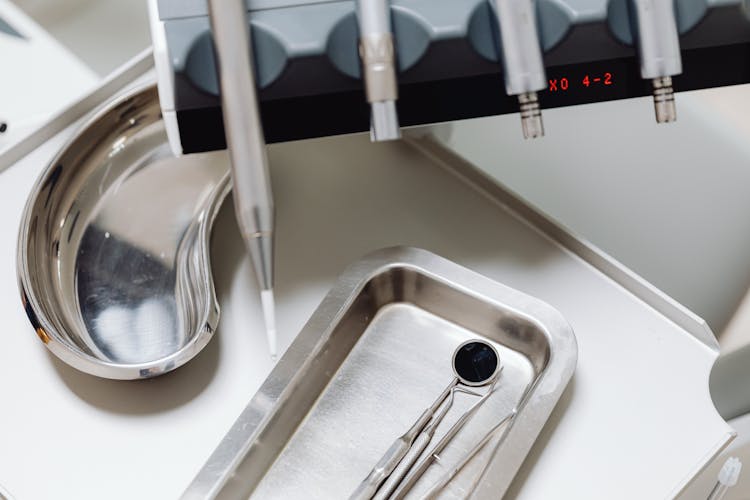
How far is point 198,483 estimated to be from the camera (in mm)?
455

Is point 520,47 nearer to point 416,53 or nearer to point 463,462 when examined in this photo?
point 416,53

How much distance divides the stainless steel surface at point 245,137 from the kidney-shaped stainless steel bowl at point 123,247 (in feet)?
0.27

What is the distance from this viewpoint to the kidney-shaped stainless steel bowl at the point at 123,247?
51 cm

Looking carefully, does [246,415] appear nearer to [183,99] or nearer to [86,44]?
[183,99]

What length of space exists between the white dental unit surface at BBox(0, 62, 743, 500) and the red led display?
10cm

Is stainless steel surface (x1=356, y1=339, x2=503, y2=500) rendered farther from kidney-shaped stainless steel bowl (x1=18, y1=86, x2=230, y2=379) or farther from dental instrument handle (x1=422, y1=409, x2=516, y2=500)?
kidney-shaped stainless steel bowl (x1=18, y1=86, x2=230, y2=379)

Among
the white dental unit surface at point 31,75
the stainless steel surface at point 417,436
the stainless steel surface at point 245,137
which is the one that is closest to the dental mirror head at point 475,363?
the stainless steel surface at point 417,436

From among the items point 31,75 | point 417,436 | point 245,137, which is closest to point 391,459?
point 417,436

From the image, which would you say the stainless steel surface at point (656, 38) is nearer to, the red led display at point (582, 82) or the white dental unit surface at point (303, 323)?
the red led display at point (582, 82)

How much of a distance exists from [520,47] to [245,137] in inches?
5.9

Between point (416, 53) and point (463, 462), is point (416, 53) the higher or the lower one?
the higher one

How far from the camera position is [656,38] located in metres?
0.45

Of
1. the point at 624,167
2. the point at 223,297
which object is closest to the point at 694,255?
the point at 624,167

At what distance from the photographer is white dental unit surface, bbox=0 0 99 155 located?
667 millimetres
